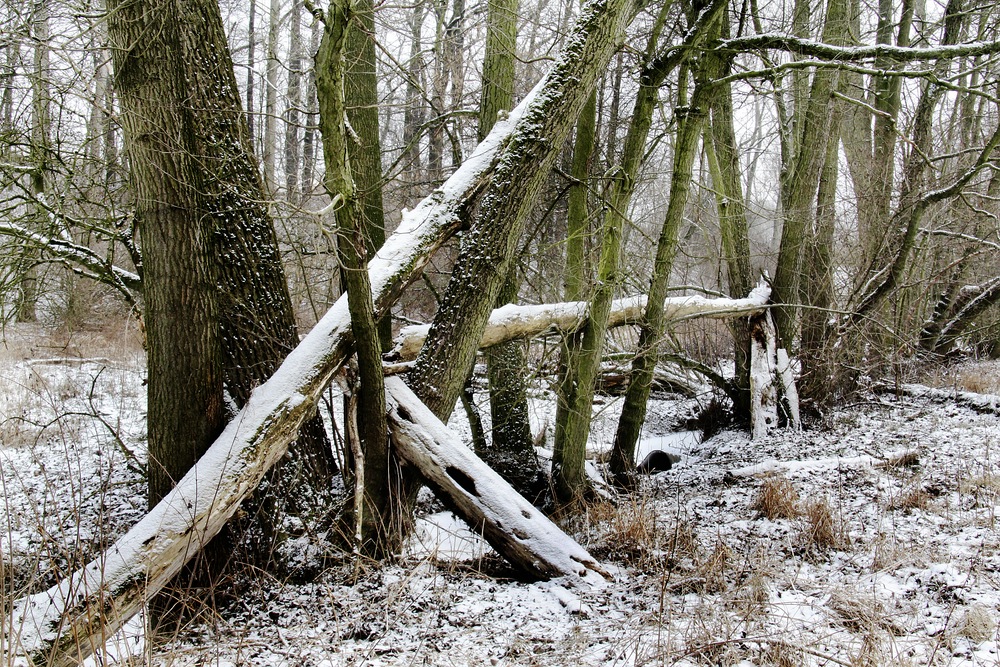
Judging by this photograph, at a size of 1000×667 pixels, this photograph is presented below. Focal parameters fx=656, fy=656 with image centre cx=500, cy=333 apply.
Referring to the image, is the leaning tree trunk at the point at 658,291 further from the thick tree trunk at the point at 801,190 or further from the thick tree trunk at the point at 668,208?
the thick tree trunk at the point at 801,190

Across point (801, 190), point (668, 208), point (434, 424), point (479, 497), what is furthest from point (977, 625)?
point (801, 190)

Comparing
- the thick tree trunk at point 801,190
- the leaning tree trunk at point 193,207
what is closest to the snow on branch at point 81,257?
the leaning tree trunk at point 193,207

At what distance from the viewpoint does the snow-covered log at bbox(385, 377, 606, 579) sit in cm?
434

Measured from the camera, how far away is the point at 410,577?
3.79 m

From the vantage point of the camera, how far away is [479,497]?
4.42 meters

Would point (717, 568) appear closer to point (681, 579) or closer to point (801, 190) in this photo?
point (681, 579)

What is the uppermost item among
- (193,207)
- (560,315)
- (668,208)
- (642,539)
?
(668,208)

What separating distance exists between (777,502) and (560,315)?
243 cm

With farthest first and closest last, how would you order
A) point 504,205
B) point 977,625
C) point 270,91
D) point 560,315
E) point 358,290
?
1. point 270,91
2. point 560,315
3. point 504,205
4. point 358,290
5. point 977,625

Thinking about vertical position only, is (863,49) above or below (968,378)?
above

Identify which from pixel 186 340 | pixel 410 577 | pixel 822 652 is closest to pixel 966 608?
pixel 822 652

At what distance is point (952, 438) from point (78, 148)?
8558 millimetres

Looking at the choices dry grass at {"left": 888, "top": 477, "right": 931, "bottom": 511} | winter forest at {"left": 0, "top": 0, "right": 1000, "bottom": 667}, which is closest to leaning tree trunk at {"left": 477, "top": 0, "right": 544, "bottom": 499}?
winter forest at {"left": 0, "top": 0, "right": 1000, "bottom": 667}

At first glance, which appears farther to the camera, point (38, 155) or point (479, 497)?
point (38, 155)
